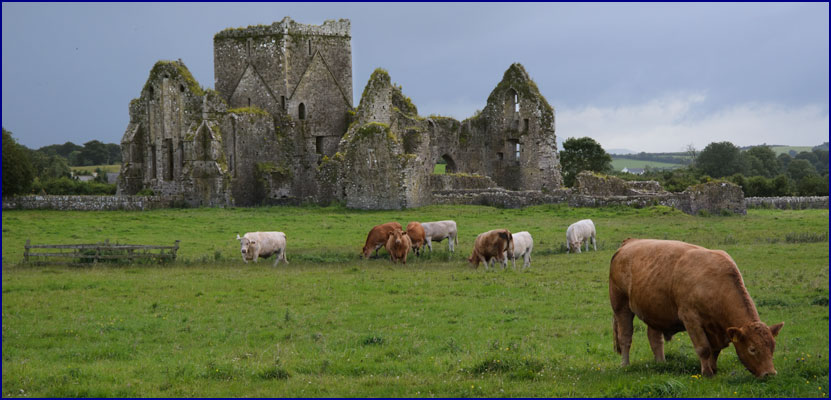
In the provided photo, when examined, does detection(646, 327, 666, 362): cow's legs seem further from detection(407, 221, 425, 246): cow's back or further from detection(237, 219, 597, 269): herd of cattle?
detection(407, 221, 425, 246): cow's back

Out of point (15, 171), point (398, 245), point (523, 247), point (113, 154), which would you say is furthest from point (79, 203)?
point (113, 154)

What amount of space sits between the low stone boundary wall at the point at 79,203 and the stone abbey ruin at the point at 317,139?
1020mm

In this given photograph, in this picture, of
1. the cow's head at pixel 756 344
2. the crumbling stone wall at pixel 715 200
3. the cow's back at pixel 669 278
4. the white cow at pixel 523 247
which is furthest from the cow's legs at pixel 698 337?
the crumbling stone wall at pixel 715 200

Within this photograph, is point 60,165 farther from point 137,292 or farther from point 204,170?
point 137,292

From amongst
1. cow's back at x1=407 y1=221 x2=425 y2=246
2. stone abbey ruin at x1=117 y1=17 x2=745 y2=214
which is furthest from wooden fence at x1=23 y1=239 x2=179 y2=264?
stone abbey ruin at x1=117 y1=17 x2=745 y2=214

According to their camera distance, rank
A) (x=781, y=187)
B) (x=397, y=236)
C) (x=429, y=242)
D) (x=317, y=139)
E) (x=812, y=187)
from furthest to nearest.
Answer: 1. (x=781, y=187)
2. (x=812, y=187)
3. (x=317, y=139)
4. (x=429, y=242)
5. (x=397, y=236)

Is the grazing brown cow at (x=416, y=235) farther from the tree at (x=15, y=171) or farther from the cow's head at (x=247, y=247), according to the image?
the tree at (x=15, y=171)

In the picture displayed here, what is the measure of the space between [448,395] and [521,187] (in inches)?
1837

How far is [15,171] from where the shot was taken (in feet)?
144

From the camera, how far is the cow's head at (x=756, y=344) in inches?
326

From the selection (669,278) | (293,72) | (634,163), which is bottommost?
(669,278)

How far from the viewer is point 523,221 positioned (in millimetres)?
34656

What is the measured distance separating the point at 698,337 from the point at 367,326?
21.7ft

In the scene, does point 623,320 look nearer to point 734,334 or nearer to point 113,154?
point 734,334
